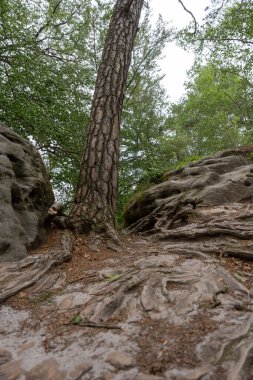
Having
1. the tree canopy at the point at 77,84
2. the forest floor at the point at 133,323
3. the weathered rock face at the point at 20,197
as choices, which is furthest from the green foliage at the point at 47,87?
the forest floor at the point at 133,323

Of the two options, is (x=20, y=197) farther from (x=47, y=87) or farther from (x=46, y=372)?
(x=47, y=87)

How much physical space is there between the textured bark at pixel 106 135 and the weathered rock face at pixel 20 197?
0.60 metres

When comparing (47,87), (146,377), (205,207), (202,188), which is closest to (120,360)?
A: (146,377)

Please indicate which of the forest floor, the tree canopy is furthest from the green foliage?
the forest floor

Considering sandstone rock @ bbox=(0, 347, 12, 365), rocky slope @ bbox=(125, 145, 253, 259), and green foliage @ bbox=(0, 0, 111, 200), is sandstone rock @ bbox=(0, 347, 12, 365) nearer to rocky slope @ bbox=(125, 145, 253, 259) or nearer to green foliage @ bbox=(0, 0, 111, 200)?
rocky slope @ bbox=(125, 145, 253, 259)

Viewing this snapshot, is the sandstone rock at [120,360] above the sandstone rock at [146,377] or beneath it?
above

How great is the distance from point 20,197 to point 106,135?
183cm

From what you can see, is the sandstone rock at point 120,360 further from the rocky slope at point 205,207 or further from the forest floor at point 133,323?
the rocky slope at point 205,207

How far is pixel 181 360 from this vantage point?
165 cm

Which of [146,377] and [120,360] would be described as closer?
[146,377]

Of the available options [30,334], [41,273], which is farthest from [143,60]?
[30,334]

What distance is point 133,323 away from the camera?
212 cm

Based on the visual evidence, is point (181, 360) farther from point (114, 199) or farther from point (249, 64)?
point (249, 64)

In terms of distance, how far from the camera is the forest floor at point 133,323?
1.63 metres
